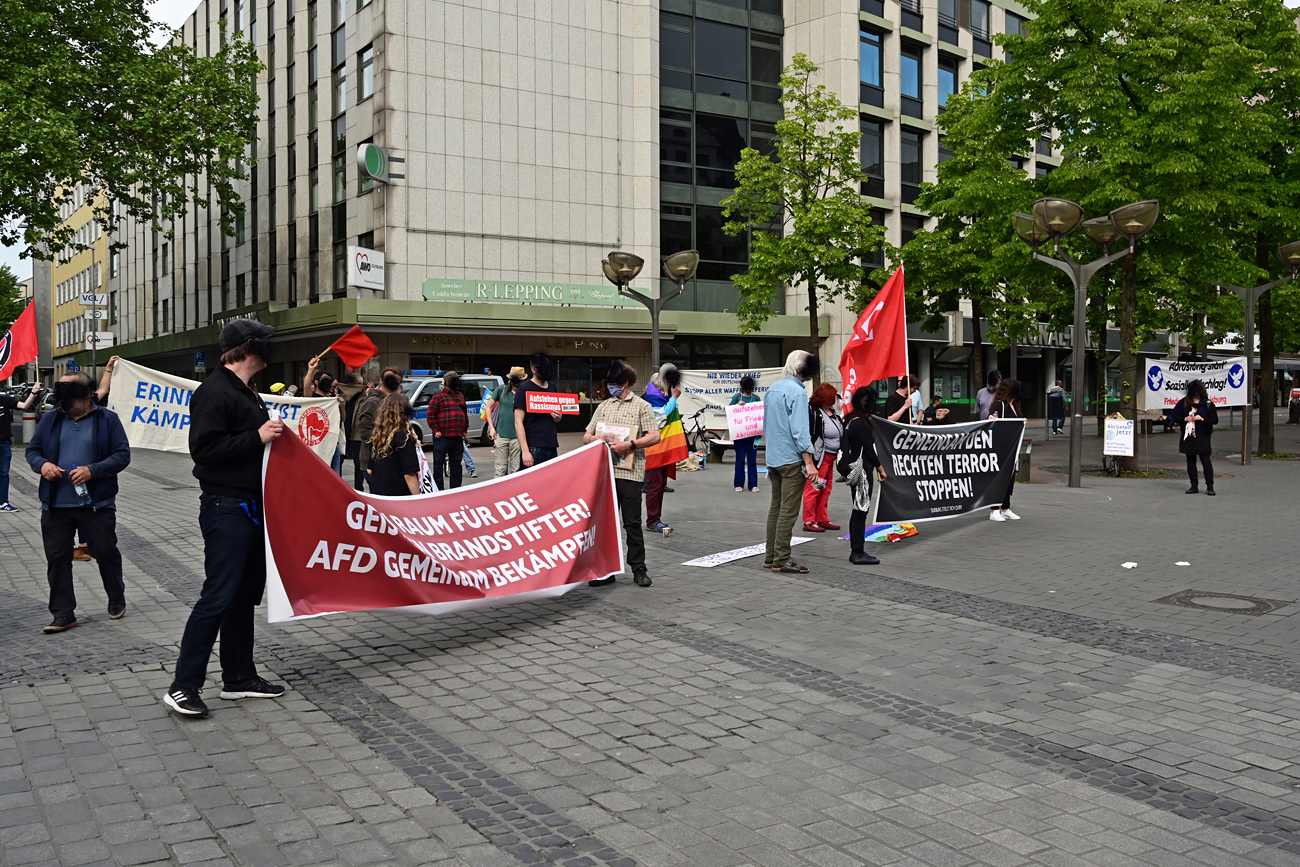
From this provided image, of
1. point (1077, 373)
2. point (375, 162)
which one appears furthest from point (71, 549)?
point (375, 162)

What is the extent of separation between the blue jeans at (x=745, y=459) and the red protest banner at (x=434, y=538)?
881cm

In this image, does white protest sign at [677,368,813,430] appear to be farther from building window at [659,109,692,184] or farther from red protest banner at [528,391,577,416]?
building window at [659,109,692,184]

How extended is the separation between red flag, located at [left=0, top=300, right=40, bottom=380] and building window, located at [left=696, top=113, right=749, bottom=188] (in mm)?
27577

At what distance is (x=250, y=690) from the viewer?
554cm

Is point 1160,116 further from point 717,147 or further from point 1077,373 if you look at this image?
point 717,147

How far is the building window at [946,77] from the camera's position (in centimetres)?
4553

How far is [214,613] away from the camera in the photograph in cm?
523

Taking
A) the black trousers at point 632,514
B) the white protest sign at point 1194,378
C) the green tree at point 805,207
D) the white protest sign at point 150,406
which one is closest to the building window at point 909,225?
the green tree at point 805,207

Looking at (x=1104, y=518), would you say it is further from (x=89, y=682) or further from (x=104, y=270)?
(x=104, y=270)

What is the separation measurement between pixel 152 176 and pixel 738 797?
30.1 m

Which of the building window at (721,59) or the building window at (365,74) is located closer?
the building window at (365,74)

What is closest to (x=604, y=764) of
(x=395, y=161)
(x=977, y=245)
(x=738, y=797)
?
(x=738, y=797)

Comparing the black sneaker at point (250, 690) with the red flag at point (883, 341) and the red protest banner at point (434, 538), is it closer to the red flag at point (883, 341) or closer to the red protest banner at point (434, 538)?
the red protest banner at point (434, 538)

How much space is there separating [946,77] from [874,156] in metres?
6.73
